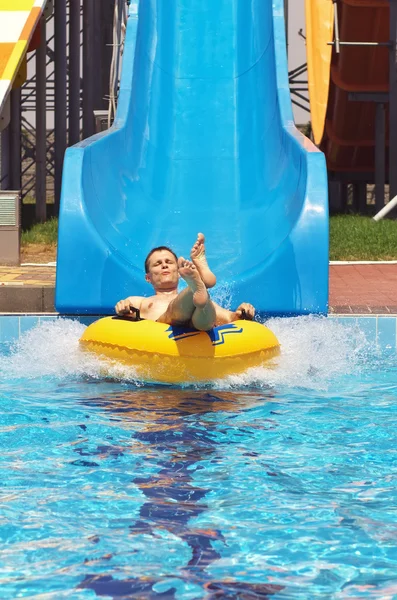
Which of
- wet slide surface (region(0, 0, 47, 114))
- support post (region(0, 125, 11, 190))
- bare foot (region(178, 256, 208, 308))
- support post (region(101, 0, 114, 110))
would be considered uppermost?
support post (region(101, 0, 114, 110))

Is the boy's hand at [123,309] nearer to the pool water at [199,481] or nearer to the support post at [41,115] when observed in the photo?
the pool water at [199,481]

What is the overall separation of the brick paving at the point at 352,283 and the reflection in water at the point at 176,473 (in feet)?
5.27

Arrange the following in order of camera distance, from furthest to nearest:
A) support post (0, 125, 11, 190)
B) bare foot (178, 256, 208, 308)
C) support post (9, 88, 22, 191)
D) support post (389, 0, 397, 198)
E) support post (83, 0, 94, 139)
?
support post (83, 0, 94, 139) < support post (0, 125, 11, 190) < support post (9, 88, 22, 191) < support post (389, 0, 397, 198) < bare foot (178, 256, 208, 308)

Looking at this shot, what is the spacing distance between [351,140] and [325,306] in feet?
34.4

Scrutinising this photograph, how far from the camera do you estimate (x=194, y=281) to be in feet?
13.4

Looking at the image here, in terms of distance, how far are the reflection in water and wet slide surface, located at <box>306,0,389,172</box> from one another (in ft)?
26.4

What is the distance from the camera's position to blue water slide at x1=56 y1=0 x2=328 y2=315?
18.0ft

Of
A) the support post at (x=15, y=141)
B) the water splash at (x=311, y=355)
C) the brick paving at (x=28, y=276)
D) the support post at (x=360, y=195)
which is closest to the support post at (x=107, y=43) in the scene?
the support post at (x=15, y=141)

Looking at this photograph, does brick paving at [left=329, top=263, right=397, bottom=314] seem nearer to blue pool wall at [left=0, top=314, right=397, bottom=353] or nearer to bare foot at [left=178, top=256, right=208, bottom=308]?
blue pool wall at [left=0, top=314, right=397, bottom=353]

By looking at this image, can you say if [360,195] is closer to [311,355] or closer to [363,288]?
[363,288]

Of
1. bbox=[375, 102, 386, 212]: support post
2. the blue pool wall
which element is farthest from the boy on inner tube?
bbox=[375, 102, 386, 212]: support post

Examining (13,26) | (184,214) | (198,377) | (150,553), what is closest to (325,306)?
(198,377)

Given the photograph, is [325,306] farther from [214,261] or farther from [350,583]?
[350,583]

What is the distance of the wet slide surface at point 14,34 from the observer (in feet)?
28.7
